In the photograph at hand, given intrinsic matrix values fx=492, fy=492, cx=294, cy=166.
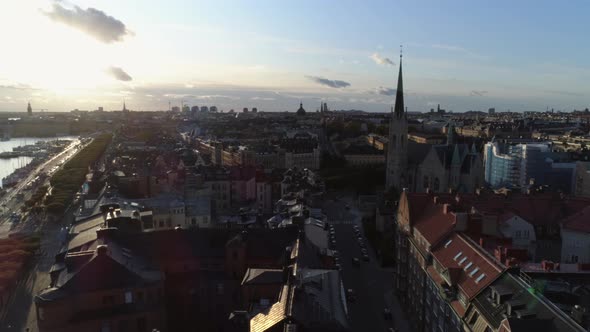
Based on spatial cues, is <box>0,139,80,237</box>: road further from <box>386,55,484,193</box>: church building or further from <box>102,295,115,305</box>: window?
<box>386,55,484,193</box>: church building

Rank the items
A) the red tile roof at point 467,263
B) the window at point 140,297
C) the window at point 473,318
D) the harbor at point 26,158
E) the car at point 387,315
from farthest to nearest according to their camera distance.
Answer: the harbor at point 26,158 < the car at point 387,315 < the window at point 140,297 < the red tile roof at point 467,263 < the window at point 473,318

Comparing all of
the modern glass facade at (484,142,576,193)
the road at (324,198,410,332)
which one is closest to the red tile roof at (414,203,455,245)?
the road at (324,198,410,332)

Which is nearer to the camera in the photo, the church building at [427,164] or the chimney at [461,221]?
the chimney at [461,221]

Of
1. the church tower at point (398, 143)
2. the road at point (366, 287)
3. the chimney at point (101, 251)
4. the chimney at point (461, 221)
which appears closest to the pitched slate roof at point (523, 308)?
the chimney at point (461, 221)

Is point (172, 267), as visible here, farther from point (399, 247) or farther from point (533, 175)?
point (533, 175)

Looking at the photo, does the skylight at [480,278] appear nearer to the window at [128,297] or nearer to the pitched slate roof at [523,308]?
the pitched slate roof at [523,308]

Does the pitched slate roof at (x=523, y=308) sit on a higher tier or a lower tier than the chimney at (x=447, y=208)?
lower

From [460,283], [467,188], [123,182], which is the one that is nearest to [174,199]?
[123,182]

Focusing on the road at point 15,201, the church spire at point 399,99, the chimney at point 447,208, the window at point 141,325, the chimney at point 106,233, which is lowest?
the road at point 15,201
